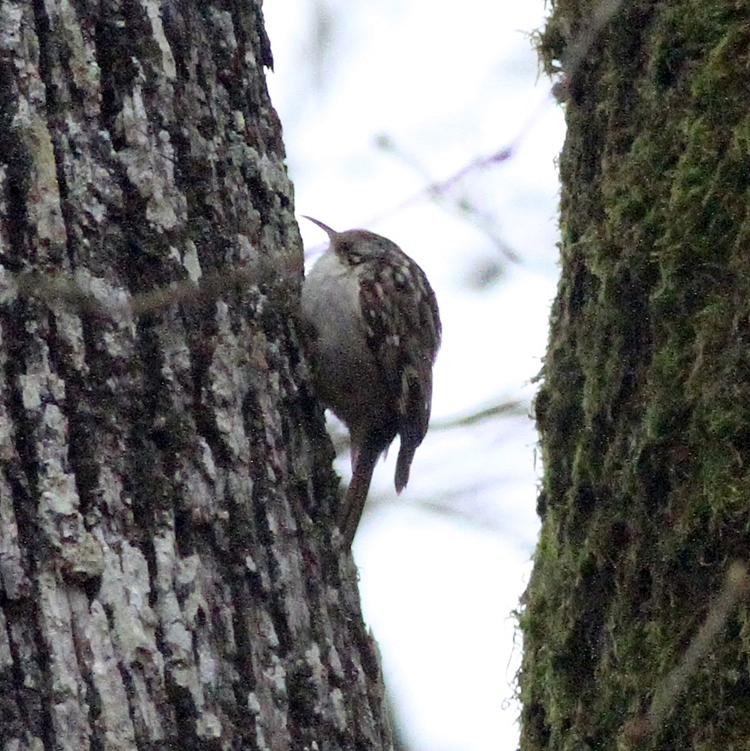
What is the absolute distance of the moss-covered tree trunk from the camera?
2.07 meters

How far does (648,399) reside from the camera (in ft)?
7.22

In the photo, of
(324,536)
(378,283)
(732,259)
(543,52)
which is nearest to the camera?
(324,536)

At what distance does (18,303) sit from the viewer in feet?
5.12

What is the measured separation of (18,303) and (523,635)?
1.29 m

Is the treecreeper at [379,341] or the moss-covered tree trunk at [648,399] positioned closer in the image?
the moss-covered tree trunk at [648,399]

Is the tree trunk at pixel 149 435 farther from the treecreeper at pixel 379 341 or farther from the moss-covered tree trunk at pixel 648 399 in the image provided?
the treecreeper at pixel 379 341

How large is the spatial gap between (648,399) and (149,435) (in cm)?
91

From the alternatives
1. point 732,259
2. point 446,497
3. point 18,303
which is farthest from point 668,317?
point 446,497

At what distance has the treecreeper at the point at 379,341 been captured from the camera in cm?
304

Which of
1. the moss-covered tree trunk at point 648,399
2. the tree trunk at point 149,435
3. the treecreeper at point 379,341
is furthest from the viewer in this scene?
the treecreeper at point 379,341

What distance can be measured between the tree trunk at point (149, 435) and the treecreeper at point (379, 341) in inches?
40.3

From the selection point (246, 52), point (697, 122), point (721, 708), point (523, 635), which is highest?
point (246, 52)

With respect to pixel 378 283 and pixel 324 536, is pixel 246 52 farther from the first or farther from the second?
pixel 378 283

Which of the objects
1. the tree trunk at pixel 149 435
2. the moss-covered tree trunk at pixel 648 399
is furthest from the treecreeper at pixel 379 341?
the tree trunk at pixel 149 435
